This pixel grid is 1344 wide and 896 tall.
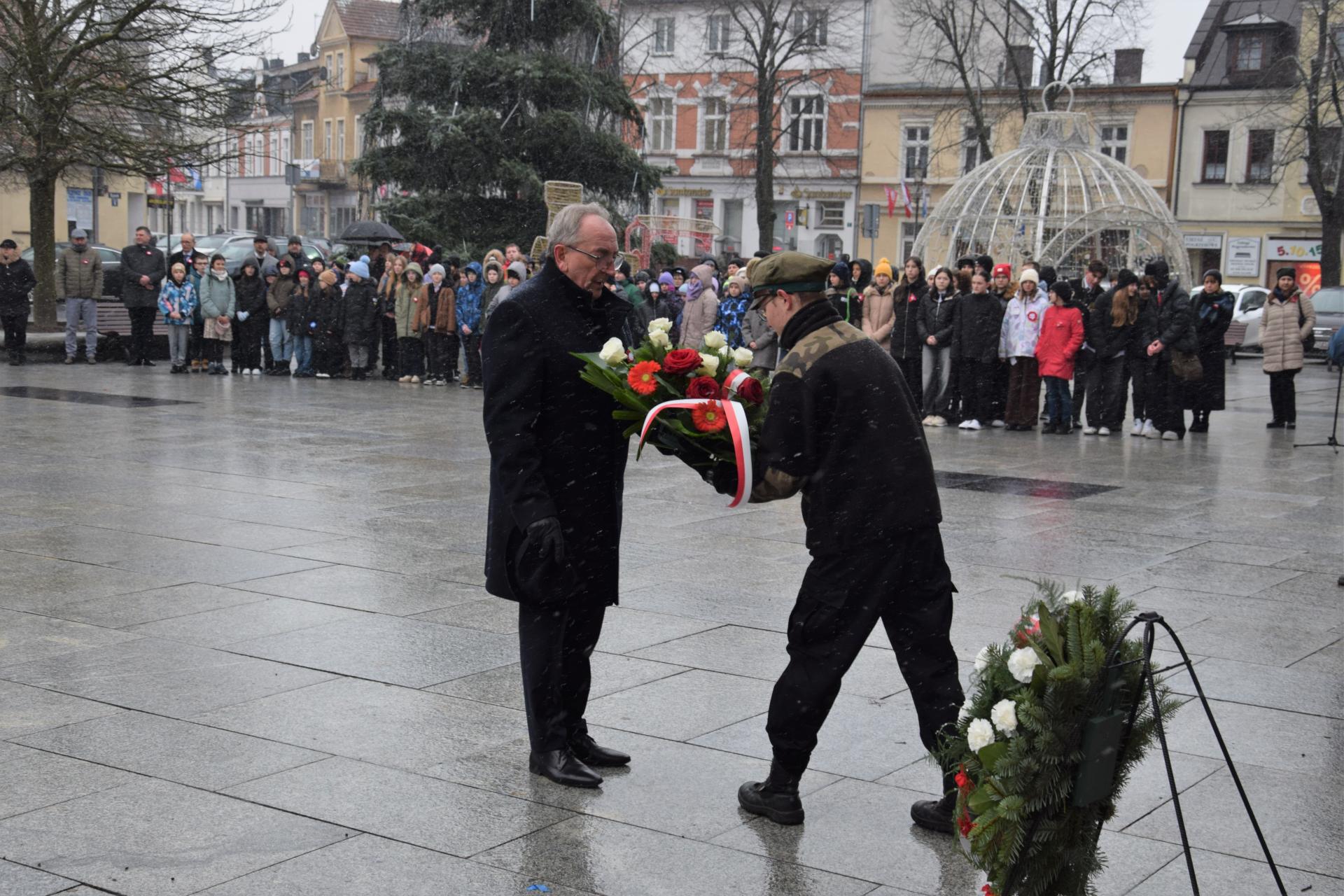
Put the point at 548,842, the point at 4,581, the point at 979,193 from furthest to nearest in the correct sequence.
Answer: the point at 979,193 < the point at 4,581 < the point at 548,842

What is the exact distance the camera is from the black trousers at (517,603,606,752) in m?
5.03

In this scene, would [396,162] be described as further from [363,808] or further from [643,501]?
[363,808]

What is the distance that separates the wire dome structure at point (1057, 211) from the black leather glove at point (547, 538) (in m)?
26.0

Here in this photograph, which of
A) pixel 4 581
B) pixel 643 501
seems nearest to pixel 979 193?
pixel 643 501

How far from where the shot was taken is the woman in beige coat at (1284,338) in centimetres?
1739

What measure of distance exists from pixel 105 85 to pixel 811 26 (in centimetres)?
2960

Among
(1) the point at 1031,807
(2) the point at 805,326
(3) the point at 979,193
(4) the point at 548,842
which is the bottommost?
(4) the point at 548,842

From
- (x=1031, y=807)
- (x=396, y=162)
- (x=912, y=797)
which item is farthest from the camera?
(x=396, y=162)

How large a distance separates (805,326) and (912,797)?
5.13 feet

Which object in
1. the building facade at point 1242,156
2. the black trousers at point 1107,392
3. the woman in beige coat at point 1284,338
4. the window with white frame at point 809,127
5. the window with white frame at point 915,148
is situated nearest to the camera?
the black trousers at point 1107,392

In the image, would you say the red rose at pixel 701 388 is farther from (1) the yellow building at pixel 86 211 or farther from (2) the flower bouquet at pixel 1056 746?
(1) the yellow building at pixel 86 211

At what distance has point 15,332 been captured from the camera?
21.5 m

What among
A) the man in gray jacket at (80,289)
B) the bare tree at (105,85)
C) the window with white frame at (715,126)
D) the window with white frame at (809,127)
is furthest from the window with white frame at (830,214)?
the man in gray jacket at (80,289)

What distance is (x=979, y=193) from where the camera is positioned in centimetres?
3259
